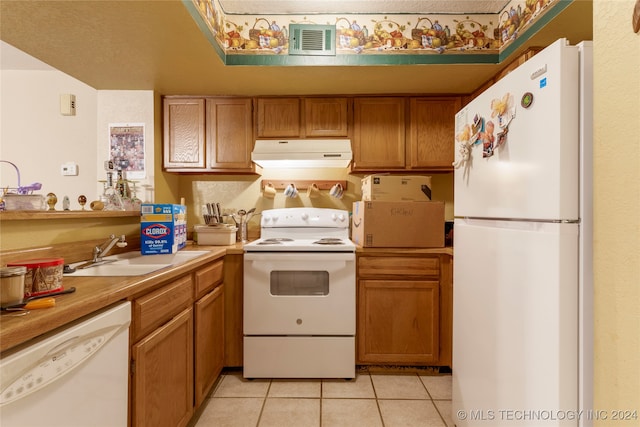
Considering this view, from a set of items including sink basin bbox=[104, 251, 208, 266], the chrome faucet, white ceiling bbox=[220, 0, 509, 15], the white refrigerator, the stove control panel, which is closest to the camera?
the white refrigerator

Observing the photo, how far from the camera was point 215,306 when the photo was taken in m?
2.01

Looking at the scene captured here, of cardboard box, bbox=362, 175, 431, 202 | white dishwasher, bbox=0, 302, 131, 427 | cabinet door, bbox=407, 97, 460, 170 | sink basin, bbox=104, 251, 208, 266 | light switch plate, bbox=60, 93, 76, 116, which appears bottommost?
white dishwasher, bbox=0, 302, 131, 427

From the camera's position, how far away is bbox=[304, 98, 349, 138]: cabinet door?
257 cm

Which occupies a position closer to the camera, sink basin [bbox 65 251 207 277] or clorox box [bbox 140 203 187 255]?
sink basin [bbox 65 251 207 277]

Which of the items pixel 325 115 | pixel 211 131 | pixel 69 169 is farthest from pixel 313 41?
pixel 69 169

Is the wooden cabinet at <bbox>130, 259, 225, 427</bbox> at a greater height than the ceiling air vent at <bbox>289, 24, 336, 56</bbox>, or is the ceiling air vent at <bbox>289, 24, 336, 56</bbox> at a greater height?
the ceiling air vent at <bbox>289, 24, 336, 56</bbox>

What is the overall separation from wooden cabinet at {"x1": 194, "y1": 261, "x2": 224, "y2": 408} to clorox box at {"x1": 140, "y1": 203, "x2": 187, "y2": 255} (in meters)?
0.35

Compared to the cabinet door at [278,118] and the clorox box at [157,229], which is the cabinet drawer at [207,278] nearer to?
the clorox box at [157,229]

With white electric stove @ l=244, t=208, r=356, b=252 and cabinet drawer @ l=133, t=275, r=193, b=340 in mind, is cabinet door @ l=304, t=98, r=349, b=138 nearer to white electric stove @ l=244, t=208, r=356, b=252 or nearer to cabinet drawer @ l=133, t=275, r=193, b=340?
white electric stove @ l=244, t=208, r=356, b=252

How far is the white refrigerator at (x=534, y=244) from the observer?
0.92 meters

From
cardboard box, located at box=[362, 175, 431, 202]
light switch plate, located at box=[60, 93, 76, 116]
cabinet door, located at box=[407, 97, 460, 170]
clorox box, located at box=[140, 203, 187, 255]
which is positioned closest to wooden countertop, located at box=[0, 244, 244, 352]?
clorox box, located at box=[140, 203, 187, 255]

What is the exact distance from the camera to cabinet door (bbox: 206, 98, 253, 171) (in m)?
2.58

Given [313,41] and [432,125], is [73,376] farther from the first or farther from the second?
[432,125]

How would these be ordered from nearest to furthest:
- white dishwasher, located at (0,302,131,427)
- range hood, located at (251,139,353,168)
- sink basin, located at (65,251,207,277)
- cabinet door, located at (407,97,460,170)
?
white dishwasher, located at (0,302,131,427) < sink basin, located at (65,251,207,277) < range hood, located at (251,139,353,168) < cabinet door, located at (407,97,460,170)
